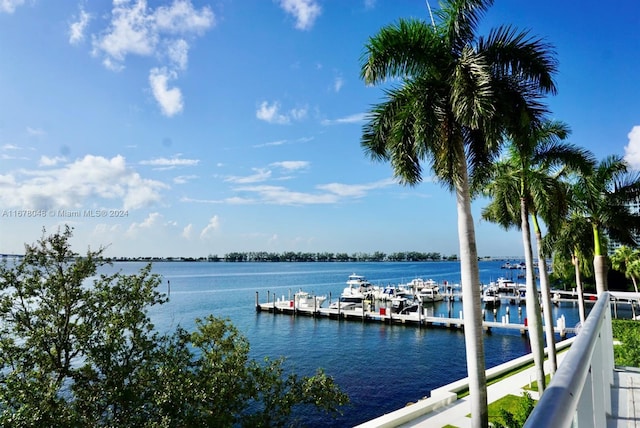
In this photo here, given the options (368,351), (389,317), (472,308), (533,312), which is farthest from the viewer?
(389,317)

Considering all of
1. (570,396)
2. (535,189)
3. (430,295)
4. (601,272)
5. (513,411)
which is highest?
(535,189)

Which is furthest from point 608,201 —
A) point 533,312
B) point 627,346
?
point 627,346

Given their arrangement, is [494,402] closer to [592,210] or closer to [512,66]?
[592,210]

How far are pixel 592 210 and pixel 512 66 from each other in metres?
11.4

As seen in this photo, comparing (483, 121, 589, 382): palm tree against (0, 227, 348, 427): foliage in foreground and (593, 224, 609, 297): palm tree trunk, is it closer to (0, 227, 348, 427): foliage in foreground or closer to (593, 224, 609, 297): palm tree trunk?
(593, 224, 609, 297): palm tree trunk

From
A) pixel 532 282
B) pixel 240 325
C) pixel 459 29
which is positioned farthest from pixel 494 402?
pixel 240 325

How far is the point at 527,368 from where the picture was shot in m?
22.9

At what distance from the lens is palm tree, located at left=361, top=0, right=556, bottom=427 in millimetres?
10508

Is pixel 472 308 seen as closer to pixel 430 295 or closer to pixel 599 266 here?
pixel 599 266

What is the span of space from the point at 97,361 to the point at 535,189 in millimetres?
15052

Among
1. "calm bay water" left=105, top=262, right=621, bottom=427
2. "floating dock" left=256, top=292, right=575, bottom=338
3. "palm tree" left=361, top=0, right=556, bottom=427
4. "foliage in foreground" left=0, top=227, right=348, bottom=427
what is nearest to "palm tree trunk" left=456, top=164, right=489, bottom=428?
"palm tree" left=361, top=0, right=556, bottom=427

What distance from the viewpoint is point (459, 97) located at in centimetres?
1066

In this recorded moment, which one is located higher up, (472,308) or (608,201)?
(608,201)

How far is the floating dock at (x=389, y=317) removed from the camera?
40672 mm
